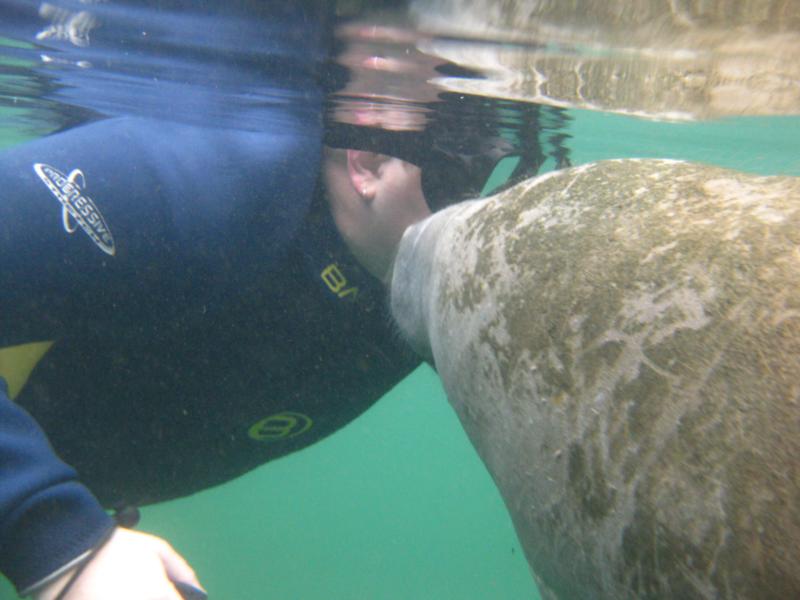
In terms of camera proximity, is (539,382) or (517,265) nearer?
(539,382)

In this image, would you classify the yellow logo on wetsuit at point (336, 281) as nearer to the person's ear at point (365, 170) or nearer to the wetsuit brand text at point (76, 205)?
the person's ear at point (365, 170)

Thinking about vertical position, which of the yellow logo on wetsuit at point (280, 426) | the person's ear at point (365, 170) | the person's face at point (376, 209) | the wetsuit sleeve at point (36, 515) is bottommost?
the yellow logo on wetsuit at point (280, 426)

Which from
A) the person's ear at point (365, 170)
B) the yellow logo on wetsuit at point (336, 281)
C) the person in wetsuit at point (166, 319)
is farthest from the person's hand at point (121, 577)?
the person's ear at point (365, 170)

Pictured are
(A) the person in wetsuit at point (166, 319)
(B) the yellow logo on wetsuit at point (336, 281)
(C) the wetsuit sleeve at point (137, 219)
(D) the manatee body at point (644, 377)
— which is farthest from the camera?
(B) the yellow logo on wetsuit at point (336, 281)

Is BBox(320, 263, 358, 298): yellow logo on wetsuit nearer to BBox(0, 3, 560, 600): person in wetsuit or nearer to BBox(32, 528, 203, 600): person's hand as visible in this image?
BBox(0, 3, 560, 600): person in wetsuit

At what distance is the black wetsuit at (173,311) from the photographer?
2152 millimetres

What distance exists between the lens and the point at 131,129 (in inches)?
101

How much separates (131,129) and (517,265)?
1997 millimetres

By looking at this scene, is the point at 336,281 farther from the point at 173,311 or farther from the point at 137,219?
the point at 137,219

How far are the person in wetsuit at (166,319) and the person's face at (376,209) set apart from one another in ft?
0.04

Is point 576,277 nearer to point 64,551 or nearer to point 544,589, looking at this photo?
point 544,589

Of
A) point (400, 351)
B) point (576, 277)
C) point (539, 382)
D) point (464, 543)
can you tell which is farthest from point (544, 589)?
point (464, 543)

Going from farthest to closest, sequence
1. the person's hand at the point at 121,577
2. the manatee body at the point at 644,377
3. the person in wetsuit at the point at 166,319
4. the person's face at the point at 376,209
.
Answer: the person's face at the point at 376,209, the person in wetsuit at the point at 166,319, the person's hand at the point at 121,577, the manatee body at the point at 644,377

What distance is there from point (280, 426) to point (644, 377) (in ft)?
7.75
